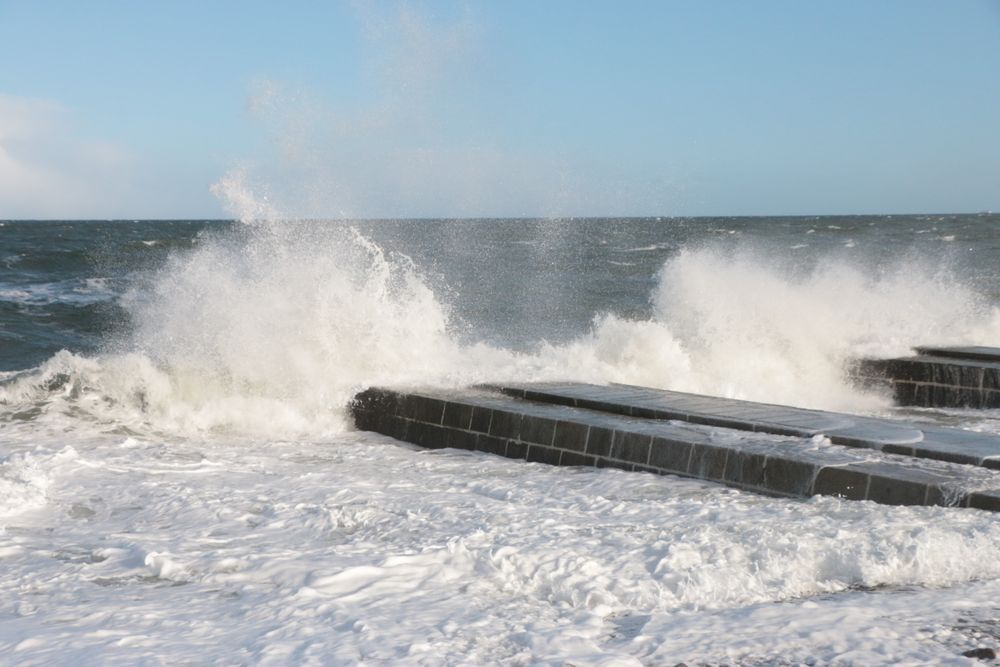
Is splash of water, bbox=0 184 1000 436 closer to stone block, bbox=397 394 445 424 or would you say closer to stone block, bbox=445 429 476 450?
stone block, bbox=397 394 445 424

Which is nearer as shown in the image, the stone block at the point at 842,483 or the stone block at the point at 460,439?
the stone block at the point at 842,483

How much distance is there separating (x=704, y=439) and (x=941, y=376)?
4.71m

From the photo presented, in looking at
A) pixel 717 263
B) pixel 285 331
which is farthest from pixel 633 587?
pixel 717 263

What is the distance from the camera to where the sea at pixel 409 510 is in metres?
3.00

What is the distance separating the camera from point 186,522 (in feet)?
14.8

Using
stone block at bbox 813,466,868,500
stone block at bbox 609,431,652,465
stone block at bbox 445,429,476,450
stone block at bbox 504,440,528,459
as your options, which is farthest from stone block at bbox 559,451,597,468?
stone block at bbox 813,466,868,500

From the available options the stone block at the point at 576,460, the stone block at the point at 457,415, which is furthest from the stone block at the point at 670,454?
the stone block at the point at 457,415

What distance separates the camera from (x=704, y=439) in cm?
539

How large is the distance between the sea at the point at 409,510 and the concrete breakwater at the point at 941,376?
0.25 m

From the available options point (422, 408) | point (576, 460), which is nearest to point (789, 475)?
point (576, 460)

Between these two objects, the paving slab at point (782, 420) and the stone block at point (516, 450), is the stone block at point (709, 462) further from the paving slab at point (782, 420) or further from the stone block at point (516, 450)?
the stone block at point (516, 450)

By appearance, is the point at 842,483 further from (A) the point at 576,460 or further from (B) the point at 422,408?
(B) the point at 422,408

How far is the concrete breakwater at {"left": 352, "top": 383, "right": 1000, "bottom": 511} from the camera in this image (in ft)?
15.1

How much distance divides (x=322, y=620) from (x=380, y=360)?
5.21 m
